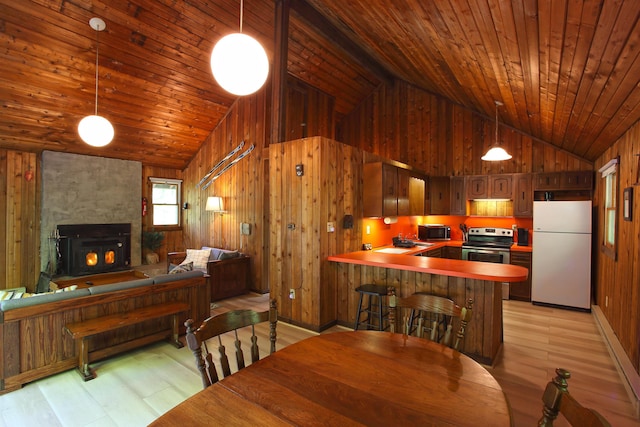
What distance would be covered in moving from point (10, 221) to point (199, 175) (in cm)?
344

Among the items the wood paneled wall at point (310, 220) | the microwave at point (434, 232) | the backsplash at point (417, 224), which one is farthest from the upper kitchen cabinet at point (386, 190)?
the microwave at point (434, 232)

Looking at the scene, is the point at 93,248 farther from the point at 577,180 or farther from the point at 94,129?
the point at 577,180

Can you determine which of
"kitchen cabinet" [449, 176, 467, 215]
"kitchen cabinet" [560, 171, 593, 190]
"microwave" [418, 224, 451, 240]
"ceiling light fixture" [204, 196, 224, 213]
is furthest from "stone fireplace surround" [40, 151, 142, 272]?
"kitchen cabinet" [560, 171, 593, 190]

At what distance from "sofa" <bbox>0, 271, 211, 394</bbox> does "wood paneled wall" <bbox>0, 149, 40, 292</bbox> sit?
3912 millimetres

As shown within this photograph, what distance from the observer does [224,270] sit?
5.69 metres

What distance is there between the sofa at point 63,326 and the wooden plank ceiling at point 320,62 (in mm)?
3611

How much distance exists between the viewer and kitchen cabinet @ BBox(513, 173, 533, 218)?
5684mm

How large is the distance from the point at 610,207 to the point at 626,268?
1.28 meters

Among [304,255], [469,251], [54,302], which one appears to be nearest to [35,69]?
[54,302]

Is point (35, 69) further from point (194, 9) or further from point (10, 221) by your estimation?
point (10, 221)

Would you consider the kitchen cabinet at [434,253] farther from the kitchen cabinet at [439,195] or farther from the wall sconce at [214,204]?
the wall sconce at [214,204]

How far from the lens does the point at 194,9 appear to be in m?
4.76

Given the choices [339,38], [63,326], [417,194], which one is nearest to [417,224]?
[417,194]

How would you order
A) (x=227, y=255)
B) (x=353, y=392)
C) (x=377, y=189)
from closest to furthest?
1. (x=353, y=392)
2. (x=377, y=189)
3. (x=227, y=255)
